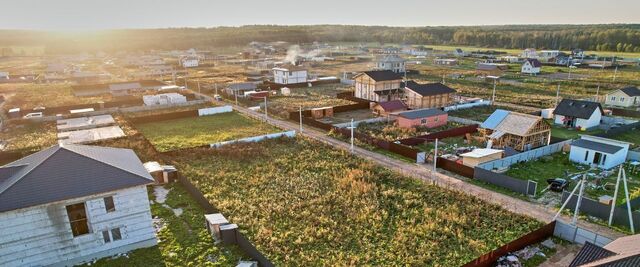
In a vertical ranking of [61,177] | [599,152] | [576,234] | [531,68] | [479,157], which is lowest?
[576,234]

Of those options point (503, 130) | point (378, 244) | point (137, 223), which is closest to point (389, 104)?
point (503, 130)

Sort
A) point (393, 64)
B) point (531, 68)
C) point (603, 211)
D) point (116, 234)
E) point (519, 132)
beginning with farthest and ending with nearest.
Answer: point (393, 64), point (531, 68), point (519, 132), point (603, 211), point (116, 234)

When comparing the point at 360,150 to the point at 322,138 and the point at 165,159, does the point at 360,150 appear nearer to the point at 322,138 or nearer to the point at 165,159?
the point at 322,138

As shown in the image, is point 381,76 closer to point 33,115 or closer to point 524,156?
point 524,156

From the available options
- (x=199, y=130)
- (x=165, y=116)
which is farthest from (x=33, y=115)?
(x=199, y=130)

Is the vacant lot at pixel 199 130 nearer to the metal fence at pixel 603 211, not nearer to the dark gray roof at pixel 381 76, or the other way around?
the dark gray roof at pixel 381 76

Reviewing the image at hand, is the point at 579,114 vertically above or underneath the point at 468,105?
above

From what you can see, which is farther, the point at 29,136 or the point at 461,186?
the point at 29,136
